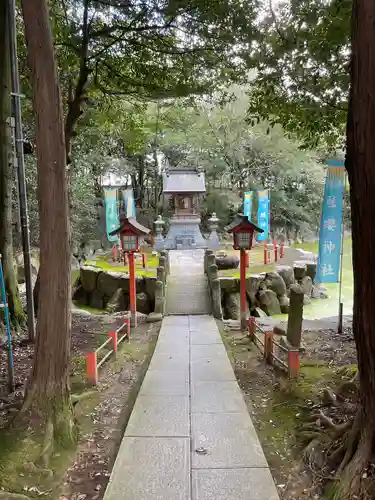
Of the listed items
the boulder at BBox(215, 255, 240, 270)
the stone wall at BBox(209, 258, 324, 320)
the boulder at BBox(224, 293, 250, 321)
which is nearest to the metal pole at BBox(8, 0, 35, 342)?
the stone wall at BBox(209, 258, 324, 320)

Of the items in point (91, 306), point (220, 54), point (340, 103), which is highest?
point (220, 54)

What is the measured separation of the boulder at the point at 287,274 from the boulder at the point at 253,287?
1.40m

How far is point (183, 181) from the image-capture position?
75.1 feet

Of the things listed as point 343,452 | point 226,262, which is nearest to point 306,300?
point 226,262

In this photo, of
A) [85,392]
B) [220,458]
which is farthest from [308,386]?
[85,392]

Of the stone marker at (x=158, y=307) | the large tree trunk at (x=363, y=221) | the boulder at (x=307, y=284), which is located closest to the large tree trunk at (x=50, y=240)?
the large tree trunk at (x=363, y=221)

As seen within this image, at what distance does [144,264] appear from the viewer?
1717 cm

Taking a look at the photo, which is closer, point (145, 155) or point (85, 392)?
point (85, 392)

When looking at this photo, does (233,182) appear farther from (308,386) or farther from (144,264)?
(308,386)

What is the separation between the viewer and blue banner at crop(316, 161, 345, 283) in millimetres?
8805

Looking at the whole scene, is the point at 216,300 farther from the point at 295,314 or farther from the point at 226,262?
the point at 226,262

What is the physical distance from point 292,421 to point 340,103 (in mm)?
5672

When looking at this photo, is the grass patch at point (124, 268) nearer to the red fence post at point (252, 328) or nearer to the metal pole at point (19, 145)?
the red fence post at point (252, 328)

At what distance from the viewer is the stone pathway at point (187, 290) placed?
11742 millimetres
